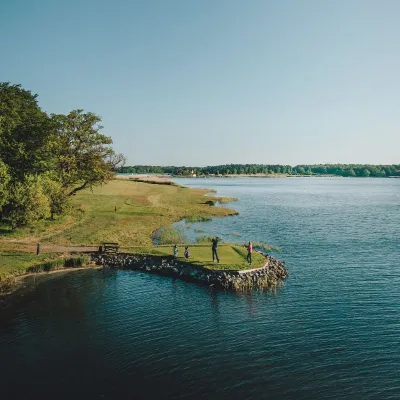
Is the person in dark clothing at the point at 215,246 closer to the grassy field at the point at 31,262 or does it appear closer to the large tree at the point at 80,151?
the grassy field at the point at 31,262

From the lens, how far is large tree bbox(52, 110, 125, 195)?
2461 inches

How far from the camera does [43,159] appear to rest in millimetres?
55406

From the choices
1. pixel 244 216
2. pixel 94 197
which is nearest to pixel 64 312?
pixel 244 216

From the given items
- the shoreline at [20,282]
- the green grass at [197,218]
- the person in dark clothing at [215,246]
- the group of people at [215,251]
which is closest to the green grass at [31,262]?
the shoreline at [20,282]

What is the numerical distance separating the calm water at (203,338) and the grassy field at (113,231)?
499cm

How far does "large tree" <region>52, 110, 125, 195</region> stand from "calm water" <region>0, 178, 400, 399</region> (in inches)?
1162

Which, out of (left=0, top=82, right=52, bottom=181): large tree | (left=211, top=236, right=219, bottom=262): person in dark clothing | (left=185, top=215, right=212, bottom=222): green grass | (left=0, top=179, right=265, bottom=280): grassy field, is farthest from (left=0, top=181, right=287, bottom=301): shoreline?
(left=185, top=215, right=212, bottom=222): green grass

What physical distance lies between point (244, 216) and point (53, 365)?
61767 millimetres

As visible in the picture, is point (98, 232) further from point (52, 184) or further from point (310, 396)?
point (310, 396)

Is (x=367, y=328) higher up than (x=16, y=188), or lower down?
lower down

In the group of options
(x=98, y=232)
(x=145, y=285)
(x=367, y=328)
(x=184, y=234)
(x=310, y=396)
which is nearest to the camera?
(x=310, y=396)

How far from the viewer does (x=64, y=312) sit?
2791 centimetres

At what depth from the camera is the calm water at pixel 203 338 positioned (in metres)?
18.6

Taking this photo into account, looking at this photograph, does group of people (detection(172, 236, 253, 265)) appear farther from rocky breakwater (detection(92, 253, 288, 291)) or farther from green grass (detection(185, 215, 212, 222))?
green grass (detection(185, 215, 212, 222))
